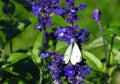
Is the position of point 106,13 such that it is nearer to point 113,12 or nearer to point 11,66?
point 113,12

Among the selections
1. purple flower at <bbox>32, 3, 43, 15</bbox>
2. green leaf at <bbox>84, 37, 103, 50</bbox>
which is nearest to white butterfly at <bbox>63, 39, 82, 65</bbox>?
purple flower at <bbox>32, 3, 43, 15</bbox>

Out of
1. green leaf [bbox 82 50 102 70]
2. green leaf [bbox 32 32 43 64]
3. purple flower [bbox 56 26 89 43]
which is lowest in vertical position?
green leaf [bbox 82 50 102 70]

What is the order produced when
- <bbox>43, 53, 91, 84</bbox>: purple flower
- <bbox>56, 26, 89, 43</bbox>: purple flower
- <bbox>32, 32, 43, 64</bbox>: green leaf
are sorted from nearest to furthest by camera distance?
<bbox>43, 53, 91, 84</bbox>: purple flower
<bbox>56, 26, 89, 43</bbox>: purple flower
<bbox>32, 32, 43, 64</bbox>: green leaf

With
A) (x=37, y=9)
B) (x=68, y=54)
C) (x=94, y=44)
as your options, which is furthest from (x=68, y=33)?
(x=94, y=44)

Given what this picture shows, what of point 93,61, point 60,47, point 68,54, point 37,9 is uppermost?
point 37,9

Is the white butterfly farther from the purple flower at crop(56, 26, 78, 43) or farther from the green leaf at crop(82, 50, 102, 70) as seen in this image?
the green leaf at crop(82, 50, 102, 70)

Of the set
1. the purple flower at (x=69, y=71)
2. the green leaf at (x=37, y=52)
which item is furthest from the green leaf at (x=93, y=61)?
the purple flower at (x=69, y=71)

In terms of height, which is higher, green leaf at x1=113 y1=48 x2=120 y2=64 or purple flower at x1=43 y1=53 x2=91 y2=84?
purple flower at x1=43 y1=53 x2=91 y2=84

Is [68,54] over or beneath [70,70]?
over

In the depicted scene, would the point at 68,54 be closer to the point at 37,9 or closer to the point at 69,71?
the point at 69,71

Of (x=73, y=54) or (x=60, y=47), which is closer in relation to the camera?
(x=73, y=54)

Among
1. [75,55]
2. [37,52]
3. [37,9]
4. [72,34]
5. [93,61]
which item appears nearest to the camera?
[75,55]
